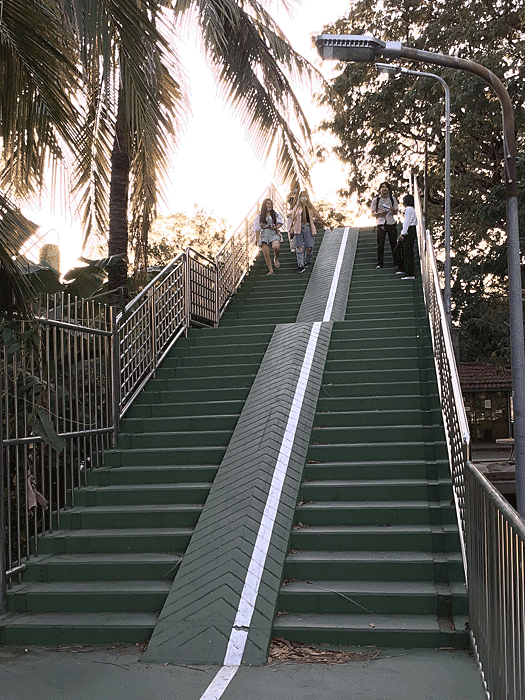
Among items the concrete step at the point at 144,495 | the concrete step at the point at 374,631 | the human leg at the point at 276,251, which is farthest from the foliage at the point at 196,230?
the concrete step at the point at 374,631

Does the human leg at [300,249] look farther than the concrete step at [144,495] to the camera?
Yes

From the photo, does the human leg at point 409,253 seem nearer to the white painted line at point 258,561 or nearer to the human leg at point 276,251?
the human leg at point 276,251

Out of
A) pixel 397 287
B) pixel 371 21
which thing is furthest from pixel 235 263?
pixel 371 21

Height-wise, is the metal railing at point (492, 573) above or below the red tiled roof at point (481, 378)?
below

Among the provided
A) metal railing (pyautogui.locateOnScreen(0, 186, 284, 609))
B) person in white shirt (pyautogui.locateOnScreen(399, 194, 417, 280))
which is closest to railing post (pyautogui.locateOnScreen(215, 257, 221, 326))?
metal railing (pyautogui.locateOnScreen(0, 186, 284, 609))

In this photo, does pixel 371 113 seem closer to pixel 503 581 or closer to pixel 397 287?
pixel 397 287

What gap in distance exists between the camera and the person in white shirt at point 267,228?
16562 mm

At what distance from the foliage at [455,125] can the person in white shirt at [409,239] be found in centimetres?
837

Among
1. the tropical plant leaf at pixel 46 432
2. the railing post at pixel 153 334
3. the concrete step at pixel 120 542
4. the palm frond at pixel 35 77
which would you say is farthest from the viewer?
the railing post at pixel 153 334

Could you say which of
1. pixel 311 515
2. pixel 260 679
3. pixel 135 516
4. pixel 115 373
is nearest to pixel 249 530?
pixel 311 515

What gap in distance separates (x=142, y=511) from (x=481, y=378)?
28420 mm

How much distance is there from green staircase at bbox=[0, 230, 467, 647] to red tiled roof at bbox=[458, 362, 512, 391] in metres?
23.5

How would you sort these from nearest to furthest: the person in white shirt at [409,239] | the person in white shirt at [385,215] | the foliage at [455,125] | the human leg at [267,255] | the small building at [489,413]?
1. the person in white shirt at [409,239]
2. the person in white shirt at [385,215]
3. the human leg at [267,255]
4. the foliage at [455,125]
5. the small building at [489,413]

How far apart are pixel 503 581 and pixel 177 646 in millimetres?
2924
